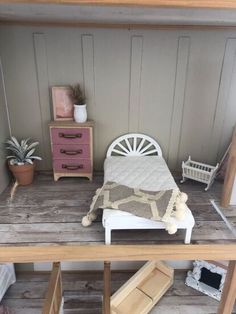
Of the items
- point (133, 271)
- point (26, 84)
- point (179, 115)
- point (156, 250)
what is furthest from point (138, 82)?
point (133, 271)

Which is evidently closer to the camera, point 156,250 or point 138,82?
point 156,250

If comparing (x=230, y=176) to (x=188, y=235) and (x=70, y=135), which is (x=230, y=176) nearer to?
(x=188, y=235)

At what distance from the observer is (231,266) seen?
1.63 m

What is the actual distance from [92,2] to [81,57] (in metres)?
1.02

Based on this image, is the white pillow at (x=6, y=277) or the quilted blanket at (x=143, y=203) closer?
the quilted blanket at (x=143, y=203)

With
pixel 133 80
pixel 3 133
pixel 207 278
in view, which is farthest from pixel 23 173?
pixel 207 278

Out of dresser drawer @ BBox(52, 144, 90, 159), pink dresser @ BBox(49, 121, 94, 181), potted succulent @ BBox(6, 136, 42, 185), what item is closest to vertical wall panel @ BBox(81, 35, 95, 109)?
pink dresser @ BBox(49, 121, 94, 181)

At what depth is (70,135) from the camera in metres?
2.03

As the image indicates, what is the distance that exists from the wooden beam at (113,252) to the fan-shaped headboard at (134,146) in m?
0.97

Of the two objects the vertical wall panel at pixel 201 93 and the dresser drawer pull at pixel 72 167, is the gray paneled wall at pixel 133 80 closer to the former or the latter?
the vertical wall panel at pixel 201 93

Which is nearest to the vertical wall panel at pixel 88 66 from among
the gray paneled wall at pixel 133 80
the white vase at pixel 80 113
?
the gray paneled wall at pixel 133 80

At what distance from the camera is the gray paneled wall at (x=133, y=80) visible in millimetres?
1975

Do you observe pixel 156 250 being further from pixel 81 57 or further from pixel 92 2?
pixel 81 57

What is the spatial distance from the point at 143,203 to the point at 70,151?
0.84 meters
